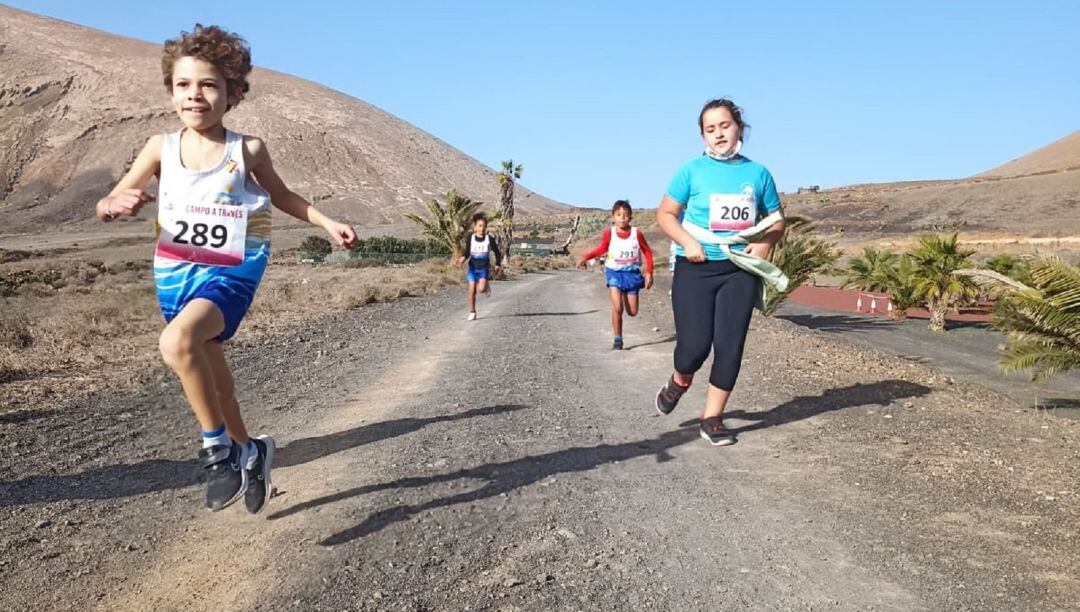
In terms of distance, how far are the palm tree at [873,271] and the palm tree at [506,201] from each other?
27.4 m

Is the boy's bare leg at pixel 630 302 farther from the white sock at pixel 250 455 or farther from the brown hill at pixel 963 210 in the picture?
the brown hill at pixel 963 210

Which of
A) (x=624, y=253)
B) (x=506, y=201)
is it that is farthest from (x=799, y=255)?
(x=506, y=201)

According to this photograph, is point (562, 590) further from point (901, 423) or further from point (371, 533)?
point (901, 423)

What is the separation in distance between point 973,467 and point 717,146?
246 centimetres

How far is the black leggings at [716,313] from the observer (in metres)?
5.30

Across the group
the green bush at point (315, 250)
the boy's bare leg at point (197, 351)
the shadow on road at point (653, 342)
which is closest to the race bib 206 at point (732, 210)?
the boy's bare leg at point (197, 351)

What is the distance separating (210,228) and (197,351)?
0.58 metres

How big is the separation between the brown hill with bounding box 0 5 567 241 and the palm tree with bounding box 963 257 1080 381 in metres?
105

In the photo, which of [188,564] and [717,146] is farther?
[717,146]

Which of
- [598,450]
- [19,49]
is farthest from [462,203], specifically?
[19,49]

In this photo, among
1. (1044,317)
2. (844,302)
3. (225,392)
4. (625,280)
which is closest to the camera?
(225,392)

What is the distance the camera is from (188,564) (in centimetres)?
342

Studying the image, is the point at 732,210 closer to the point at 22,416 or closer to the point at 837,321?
the point at 22,416

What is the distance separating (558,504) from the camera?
13.2 feet
